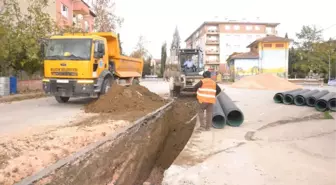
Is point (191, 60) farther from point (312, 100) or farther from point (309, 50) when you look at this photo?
point (309, 50)

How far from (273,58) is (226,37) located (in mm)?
32504

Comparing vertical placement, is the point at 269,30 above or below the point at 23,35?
above

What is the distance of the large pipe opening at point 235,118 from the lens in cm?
970

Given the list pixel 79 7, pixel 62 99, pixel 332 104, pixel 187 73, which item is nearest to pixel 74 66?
pixel 62 99

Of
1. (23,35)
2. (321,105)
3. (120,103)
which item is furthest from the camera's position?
(23,35)

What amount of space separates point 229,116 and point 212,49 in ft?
245

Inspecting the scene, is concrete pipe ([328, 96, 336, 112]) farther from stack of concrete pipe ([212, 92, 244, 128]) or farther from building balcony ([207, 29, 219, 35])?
building balcony ([207, 29, 219, 35])

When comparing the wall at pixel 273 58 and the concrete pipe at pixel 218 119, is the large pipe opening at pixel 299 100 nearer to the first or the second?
the concrete pipe at pixel 218 119

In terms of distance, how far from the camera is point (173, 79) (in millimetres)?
20406

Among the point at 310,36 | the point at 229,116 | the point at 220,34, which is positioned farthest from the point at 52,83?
the point at 220,34

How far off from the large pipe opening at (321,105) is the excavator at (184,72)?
705cm

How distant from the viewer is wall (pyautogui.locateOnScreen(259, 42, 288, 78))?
164 ft

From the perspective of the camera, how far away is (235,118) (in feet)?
32.7

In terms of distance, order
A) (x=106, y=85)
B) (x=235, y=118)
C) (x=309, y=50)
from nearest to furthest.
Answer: (x=235, y=118) < (x=106, y=85) < (x=309, y=50)
